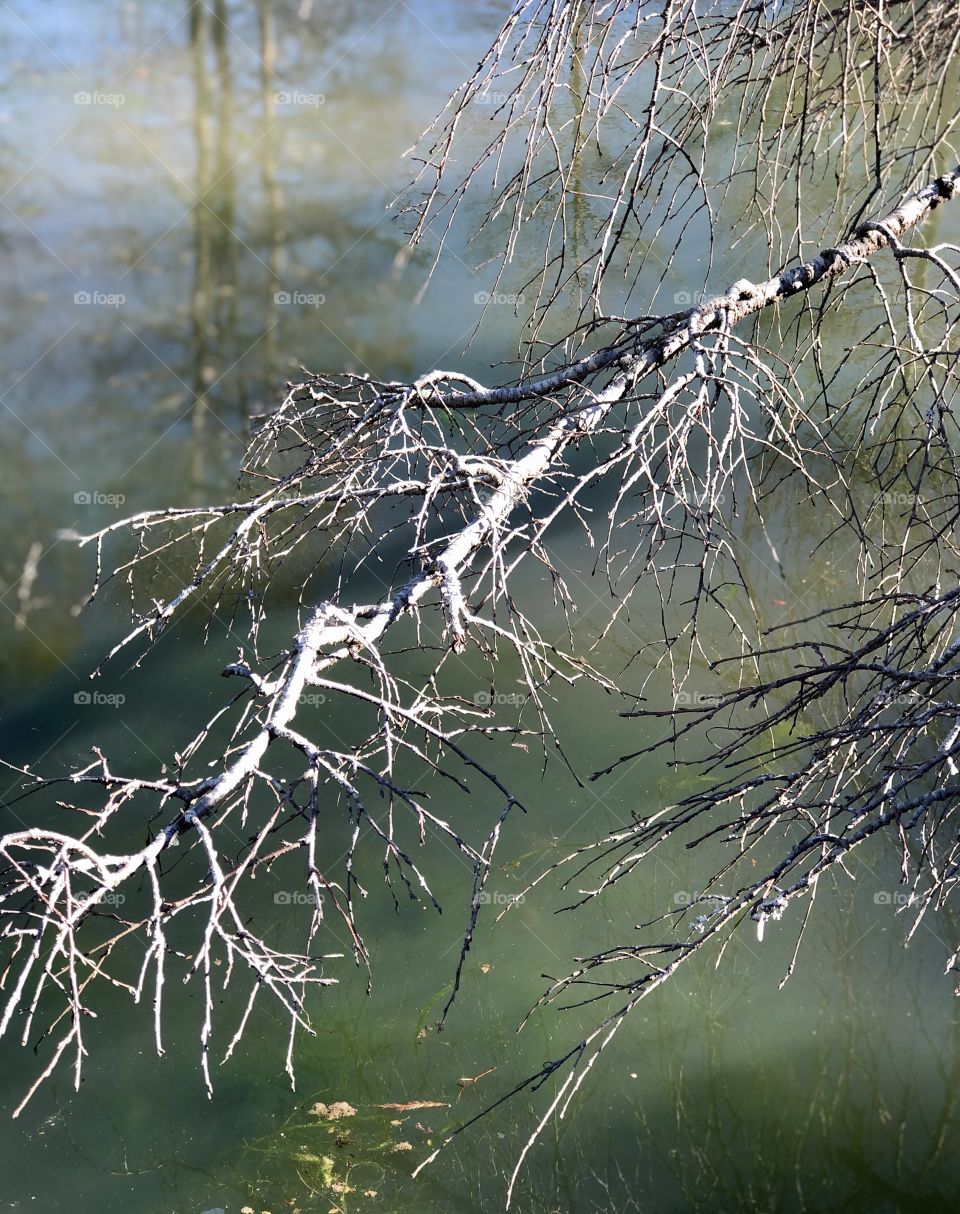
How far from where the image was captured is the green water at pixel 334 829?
2.37m

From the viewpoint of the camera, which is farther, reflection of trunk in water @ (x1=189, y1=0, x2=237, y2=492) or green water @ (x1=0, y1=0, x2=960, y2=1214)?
reflection of trunk in water @ (x1=189, y1=0, x2=237, y2=492)

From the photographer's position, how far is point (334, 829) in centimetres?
318

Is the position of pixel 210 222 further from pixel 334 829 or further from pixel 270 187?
pixel 334 829

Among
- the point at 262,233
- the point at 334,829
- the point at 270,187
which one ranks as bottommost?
the point at 334,829

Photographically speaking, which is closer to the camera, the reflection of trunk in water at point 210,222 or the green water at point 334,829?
the green water at point 334,829

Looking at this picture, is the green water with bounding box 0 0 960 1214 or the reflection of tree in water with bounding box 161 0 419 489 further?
the reflection of tree in water with bounding box 161 0 419 489

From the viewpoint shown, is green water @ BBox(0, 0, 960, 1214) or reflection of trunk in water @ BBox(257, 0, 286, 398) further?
reflection of trunk in water @ BBox(257, 0, 286, 398)

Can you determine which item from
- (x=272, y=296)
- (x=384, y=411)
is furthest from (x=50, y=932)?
(x=272, y=296)

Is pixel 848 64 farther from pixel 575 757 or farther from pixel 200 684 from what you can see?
pixel 200 684

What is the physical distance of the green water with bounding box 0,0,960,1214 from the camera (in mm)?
2369

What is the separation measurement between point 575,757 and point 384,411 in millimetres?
1682

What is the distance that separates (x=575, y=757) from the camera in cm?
337

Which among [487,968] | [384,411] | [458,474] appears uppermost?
[384,411]

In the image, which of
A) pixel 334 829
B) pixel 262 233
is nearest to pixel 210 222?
pixel 262 233
